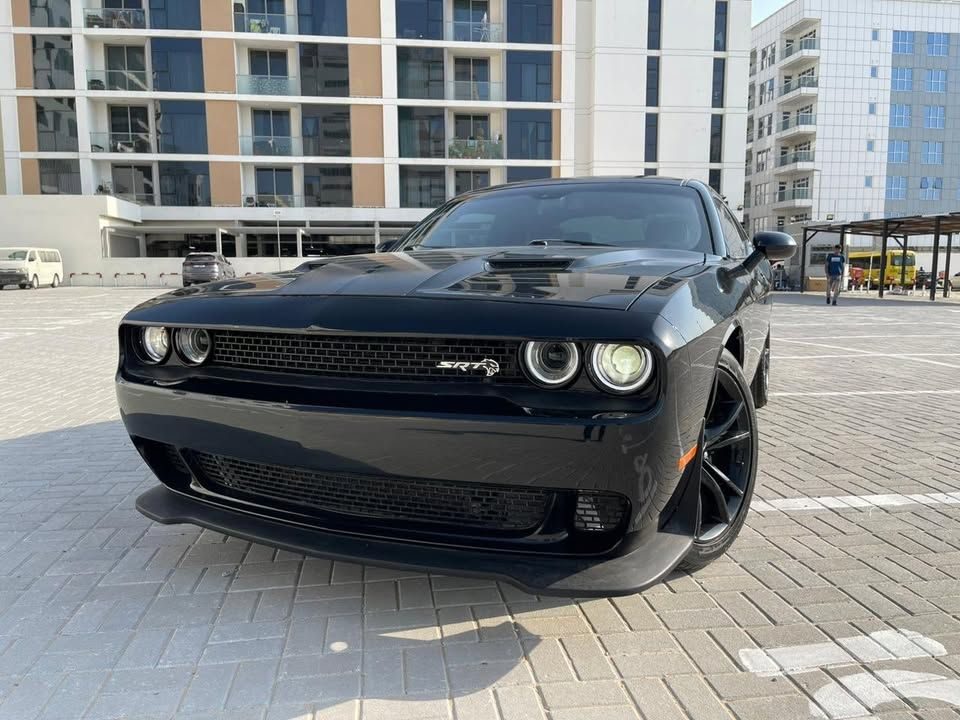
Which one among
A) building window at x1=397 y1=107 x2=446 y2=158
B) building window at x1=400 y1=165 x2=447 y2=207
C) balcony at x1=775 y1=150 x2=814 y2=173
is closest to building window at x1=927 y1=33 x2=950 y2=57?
balcony at x1=775 y1=150 x2=814 y2=173

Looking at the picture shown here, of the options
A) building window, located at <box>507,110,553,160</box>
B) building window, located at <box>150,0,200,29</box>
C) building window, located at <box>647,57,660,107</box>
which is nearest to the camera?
building window, located at <box>150,0,200,29</box>

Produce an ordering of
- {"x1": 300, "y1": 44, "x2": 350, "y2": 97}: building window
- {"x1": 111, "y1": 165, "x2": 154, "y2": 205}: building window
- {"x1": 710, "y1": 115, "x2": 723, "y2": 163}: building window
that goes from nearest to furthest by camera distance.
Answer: {"x1": 300, "y1": 44, "x2": 350, "y2": 97}: building window
{"x1": 111, "y1": 165, "x2": 154, "y2": 205}: building window
{"x1": 710, "y1": 115, "x2": 723, "y2": 163}: building window

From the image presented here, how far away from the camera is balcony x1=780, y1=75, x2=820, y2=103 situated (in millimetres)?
56969

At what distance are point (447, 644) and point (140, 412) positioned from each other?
4.10 feet

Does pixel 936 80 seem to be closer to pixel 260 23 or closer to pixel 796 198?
pixel 796 198

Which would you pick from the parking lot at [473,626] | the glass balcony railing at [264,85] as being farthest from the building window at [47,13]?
the parking lot at [473,626]

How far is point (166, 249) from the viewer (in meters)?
37.9

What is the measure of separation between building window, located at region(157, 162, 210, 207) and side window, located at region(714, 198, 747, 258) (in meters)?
35.7

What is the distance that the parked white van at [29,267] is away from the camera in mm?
26750

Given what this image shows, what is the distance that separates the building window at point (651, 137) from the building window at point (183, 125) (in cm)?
2375

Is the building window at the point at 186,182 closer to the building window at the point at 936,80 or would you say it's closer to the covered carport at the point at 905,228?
the covered carport at the point at 905,228

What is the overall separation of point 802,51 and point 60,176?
55.2 m

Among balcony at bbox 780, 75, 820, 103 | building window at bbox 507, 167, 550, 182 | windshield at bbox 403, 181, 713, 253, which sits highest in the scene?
balcony at bbox 780, 75, 820, 103

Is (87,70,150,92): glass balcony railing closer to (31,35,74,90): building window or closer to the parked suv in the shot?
(31,35,74,90): building window
